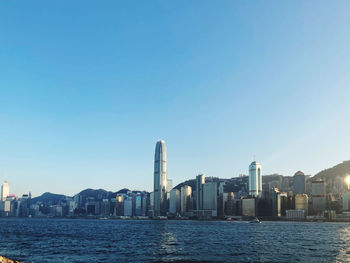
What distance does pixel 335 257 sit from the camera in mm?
77875

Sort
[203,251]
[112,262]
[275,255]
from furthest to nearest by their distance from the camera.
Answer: [203,251] < [275,255] < [112,262]

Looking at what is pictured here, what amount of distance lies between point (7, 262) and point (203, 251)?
159ft

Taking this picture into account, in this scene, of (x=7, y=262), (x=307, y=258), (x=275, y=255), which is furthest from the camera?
(x=275, y=255)

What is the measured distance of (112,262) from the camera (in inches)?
2746

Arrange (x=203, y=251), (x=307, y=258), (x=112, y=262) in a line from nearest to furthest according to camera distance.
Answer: (x=112, y=262) → (x=307, y=258) → (x=203, y=251)

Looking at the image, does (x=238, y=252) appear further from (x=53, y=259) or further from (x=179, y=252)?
(x=53, y=259)

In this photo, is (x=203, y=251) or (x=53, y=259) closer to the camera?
(x=53, y=259)

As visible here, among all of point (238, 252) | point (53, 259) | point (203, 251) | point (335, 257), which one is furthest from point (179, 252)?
point (335, 257)

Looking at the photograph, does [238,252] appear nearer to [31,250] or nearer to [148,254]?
[148,254]

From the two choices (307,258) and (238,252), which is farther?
(238,252)

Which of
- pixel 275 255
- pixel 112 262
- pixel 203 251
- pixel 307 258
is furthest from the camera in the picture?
pixel 203 251

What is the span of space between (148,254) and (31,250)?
1185 inches

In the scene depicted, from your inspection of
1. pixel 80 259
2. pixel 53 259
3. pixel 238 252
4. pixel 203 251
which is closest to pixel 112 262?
pixel 80 259

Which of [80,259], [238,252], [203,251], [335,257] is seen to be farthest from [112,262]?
[335,257]
